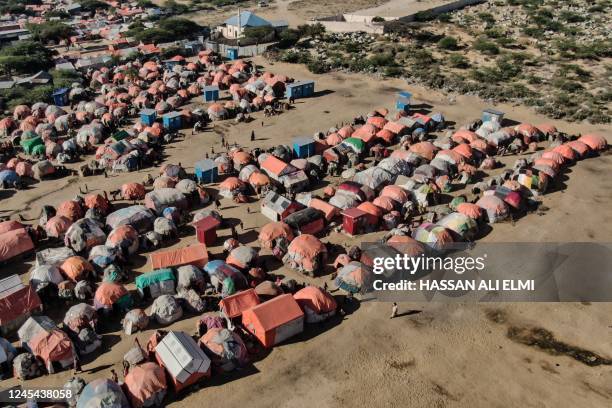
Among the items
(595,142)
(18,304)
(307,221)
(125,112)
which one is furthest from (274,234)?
(595,142)

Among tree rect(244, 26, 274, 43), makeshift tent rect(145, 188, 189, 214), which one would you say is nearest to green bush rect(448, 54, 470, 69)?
tree rect(244, 26, 274, 43)

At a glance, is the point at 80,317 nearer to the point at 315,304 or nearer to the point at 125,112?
the point at 315,304

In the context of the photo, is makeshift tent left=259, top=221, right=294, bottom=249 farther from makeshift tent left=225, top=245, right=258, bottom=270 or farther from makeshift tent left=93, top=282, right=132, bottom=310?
makeshift tent left=93, top=282, right=132, bottom=310

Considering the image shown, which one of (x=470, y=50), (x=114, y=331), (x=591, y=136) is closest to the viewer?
(x=114, y=331)

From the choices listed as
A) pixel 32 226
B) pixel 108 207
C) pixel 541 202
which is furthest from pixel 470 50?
pixel 32 226

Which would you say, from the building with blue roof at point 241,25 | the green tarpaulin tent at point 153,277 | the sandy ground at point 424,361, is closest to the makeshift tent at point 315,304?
the sandy ground at point 424,361

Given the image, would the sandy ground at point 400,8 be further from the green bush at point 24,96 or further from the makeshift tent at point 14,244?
the makeshift tent at point 14,244

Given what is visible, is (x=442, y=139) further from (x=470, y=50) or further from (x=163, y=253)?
(x=470, y=50)
